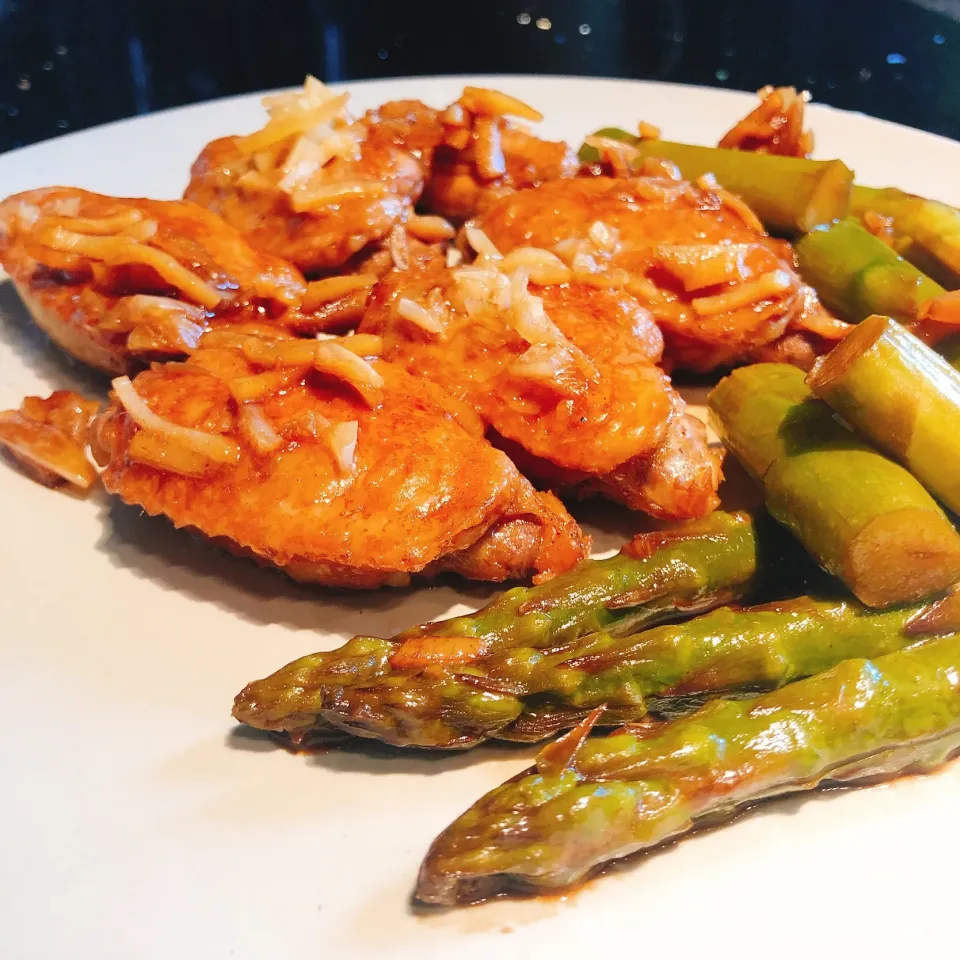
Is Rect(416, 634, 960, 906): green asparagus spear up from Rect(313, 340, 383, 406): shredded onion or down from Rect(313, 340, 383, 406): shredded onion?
down

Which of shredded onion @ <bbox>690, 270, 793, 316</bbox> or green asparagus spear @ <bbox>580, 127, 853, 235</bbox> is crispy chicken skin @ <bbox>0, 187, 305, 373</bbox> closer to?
shredded onion @ <bbox>690, 270, 793, 316</bbox>

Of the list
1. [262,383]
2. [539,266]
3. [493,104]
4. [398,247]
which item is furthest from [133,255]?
[493,104]

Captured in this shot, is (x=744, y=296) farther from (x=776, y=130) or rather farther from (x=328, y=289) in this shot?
(x=328, y=289)

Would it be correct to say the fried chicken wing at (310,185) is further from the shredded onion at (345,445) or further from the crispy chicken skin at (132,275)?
the shredded onion at (345,445)

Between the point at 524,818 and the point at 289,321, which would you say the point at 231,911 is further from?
the point at 289,321

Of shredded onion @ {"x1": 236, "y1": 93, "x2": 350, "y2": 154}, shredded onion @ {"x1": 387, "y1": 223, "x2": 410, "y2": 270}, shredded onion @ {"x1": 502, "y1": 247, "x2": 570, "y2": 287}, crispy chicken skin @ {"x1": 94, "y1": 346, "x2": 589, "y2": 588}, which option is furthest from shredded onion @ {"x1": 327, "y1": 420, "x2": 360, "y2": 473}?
shredded onion @ {"x1": 236, "y1": 93, "x2": 350, "y2": 154}

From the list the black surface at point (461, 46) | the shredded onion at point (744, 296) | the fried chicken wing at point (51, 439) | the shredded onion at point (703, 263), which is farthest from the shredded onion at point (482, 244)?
the black surface at point (461, 46)
